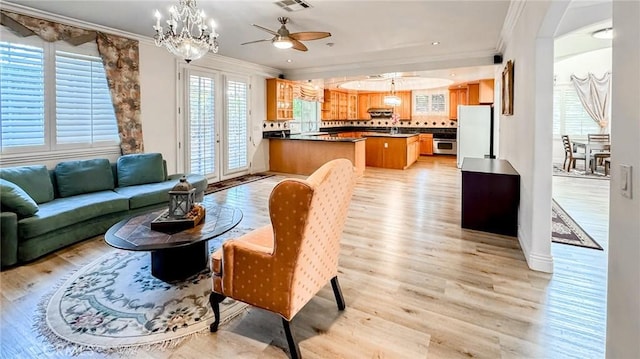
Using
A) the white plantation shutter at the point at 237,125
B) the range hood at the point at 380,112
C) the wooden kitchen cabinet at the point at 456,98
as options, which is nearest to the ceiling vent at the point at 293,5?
the white plantation shutter at the point at 237,125

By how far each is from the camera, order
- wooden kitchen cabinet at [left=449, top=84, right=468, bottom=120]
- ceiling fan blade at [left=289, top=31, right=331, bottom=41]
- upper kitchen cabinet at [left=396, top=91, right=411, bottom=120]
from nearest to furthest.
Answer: ceiling fan blade at [left=289, top=31, right=331, bottom=41]
wooden kitchen cabinet at [left=449, top=84, right=468, bottom=120]
upper kitchen cabinet at [left=396, top=91, right=411, bottom=120]

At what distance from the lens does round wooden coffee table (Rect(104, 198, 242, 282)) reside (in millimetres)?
2375

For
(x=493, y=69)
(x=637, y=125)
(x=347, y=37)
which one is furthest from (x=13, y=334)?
(x=493, y=69)

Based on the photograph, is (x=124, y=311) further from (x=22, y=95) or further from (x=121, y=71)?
(x=121, y=71)

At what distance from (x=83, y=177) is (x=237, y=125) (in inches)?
147

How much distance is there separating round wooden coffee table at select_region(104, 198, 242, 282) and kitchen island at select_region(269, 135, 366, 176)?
15.4 ft

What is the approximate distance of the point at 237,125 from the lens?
24.5 feet

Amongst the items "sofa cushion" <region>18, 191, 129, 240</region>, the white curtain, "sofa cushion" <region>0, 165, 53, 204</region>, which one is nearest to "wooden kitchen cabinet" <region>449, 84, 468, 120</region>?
the white curtain

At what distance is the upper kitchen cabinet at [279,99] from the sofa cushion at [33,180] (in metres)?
5.11

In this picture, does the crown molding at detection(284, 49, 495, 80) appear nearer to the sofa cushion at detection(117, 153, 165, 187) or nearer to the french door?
the french door

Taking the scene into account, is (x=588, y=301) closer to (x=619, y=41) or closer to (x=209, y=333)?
(x=619, y=41)

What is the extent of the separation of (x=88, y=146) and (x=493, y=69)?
24.3ft

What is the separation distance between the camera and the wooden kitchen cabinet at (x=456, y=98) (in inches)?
436

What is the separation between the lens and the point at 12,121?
154 inches
